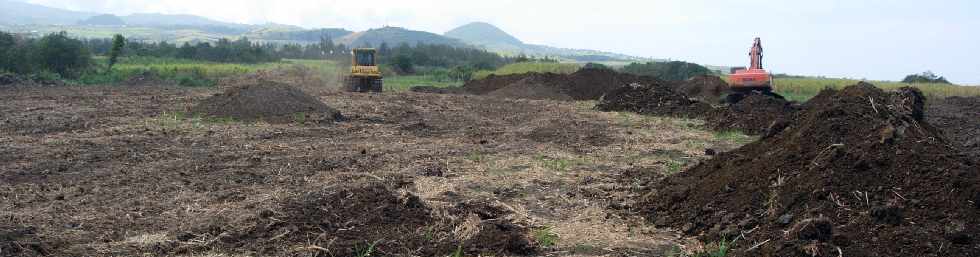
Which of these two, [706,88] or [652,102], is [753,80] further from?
[706,88]

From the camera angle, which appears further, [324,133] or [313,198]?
[324,133]

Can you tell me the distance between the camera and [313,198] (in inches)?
313

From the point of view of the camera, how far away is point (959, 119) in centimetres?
1994

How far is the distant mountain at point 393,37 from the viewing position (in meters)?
150

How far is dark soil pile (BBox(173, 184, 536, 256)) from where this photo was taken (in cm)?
652

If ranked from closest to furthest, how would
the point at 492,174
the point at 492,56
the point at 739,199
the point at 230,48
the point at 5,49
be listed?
the point at 739,199 < the point at 492,174 < the point at 5,49 < the point at 230,48 < the point at 492,56

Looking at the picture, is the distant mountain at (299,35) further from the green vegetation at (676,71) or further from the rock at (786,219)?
the rock at (786,219)

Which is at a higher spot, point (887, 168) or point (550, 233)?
point (887, 168)

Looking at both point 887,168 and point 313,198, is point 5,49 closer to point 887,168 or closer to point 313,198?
point 313,198

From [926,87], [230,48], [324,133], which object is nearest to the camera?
[324,133]

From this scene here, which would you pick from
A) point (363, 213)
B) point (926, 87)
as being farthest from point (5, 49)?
point (926, 87)

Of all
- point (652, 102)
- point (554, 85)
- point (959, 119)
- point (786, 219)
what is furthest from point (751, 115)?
point (554, 85)

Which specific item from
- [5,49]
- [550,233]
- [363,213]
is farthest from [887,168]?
[5,49]

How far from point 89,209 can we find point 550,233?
16.0 ft
